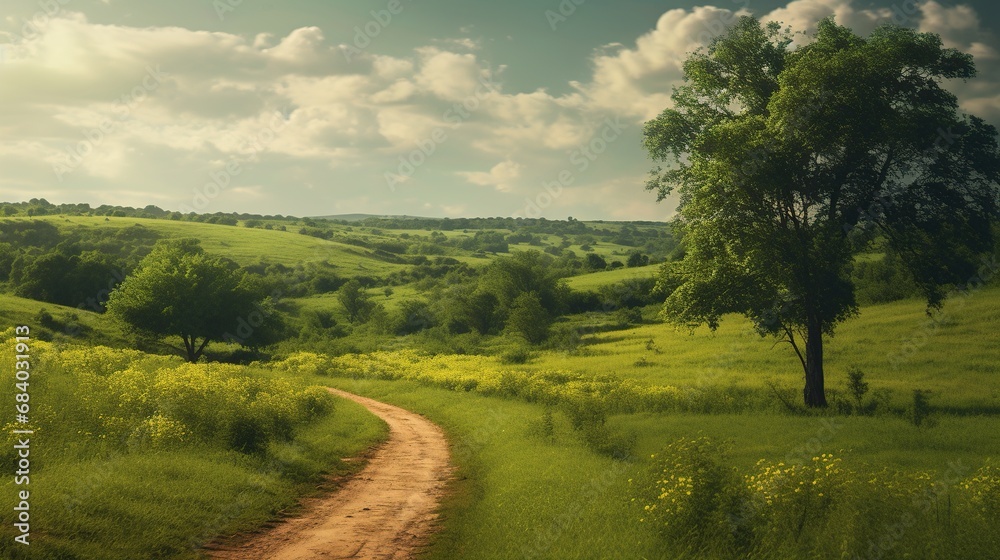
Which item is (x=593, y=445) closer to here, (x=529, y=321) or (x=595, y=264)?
(x=529, y=321)

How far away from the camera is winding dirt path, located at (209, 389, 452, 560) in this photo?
38.1 feet

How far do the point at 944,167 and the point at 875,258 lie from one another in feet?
149

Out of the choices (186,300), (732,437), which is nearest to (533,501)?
(732,437)

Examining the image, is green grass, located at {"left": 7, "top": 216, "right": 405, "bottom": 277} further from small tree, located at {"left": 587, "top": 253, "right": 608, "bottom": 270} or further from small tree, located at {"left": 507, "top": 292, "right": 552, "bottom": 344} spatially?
small tree, located at {"left": 507, "top": 292, "right": 552, "bottom": 344}

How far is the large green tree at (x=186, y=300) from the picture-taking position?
51156 mm

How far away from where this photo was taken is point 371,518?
13.9 m

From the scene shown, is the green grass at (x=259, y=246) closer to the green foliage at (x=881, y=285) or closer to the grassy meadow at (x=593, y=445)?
the grassy meadow at (x=593, y=445)

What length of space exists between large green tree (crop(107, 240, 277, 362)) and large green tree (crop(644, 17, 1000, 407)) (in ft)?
142

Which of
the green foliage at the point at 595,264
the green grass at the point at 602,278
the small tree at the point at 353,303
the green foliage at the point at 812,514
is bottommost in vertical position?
the small tree at the point at 353,303

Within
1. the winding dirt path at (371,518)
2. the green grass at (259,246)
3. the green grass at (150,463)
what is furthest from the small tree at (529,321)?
the green grass at (259,246)

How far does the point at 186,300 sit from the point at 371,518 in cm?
4590

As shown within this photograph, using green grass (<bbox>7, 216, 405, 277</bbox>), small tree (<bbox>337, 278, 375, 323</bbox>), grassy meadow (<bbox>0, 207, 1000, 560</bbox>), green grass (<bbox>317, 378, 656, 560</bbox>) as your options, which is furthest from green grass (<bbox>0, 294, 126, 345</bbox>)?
green grass (<bbox>7, 216, 405, 277</bbox>)

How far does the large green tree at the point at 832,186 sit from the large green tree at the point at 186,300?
142 ft

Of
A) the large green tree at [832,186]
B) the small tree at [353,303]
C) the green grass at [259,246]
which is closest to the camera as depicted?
the large green tree at [832,186]
